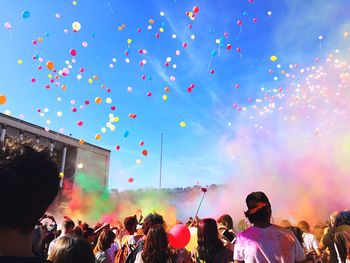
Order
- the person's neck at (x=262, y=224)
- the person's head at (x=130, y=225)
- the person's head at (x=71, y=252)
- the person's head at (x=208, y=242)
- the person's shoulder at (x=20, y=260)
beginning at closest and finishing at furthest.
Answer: the person's shoulder at (x=20, y=260), the person's head at (x=71, y=252), the person's neck at (x=262, y=224), the person's head at (x=208, y=242), the person's head at (x=130, y=225)

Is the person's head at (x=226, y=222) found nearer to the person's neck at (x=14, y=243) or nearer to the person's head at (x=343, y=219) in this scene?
the person's head at (x=343, y=219)

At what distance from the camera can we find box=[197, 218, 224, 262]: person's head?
11.6 feet

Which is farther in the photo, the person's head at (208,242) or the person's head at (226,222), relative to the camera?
the person's head at (226,222)

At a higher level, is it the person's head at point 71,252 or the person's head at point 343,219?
the person's head at point 343,219

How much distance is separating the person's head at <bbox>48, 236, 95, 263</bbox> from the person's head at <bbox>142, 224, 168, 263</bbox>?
3.75 feet

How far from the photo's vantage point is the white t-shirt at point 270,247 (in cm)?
275

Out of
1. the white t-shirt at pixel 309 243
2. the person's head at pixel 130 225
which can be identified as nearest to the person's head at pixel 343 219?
the white t-shirt at pixel 309 243

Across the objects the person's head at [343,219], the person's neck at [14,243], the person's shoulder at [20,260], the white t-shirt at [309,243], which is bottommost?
the white t-shirt at [309,243]

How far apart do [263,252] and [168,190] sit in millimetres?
17762

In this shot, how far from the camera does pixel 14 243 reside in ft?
3.58

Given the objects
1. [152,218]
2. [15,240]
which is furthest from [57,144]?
[15,240]

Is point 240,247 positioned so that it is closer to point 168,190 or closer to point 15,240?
point 15,240

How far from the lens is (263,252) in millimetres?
2781

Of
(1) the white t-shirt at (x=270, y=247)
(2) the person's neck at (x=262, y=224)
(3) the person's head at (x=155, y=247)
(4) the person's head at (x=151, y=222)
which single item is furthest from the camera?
(4) the person's head at (x=151, y=222)
